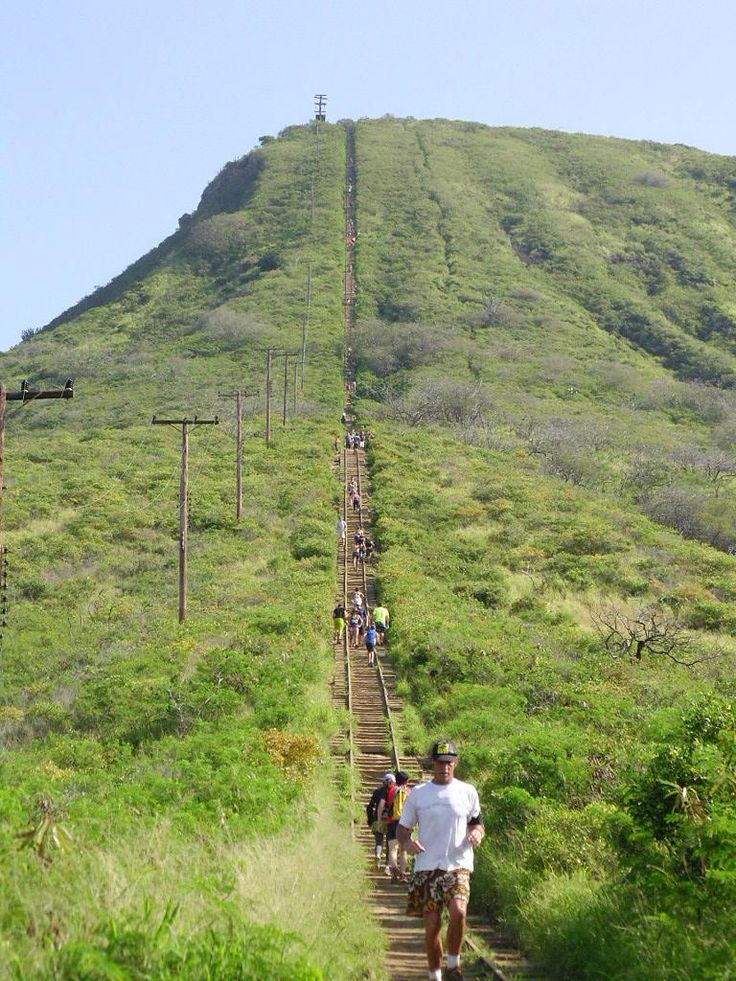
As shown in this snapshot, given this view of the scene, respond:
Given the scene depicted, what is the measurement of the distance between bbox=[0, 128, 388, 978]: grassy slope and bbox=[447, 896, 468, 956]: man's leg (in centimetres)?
71

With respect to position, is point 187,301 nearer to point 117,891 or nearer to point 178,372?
point 178,372

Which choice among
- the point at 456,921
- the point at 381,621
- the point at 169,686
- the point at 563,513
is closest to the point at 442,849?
the point at 456,921

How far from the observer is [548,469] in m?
64.1

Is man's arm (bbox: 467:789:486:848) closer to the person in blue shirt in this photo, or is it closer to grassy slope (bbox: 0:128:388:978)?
grassy slope (bbox: 0:128:388:978)

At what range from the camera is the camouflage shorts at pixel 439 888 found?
335 inches

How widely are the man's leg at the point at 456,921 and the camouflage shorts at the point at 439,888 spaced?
0.09 feet

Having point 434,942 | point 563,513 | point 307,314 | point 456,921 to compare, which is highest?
point 307,314

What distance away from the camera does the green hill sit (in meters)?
8.32

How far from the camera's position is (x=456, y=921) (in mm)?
8477

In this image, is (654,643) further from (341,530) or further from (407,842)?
(407,842)

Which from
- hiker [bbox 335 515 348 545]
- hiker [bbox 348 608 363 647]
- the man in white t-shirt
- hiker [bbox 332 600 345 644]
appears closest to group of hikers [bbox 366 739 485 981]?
the man in white t-shirt

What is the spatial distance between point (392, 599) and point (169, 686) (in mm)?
13577

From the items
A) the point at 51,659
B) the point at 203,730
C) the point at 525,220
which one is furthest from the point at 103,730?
the point at 525,220

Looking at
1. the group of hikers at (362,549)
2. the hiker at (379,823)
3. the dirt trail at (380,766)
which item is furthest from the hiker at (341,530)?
the hiker at (379,823)
